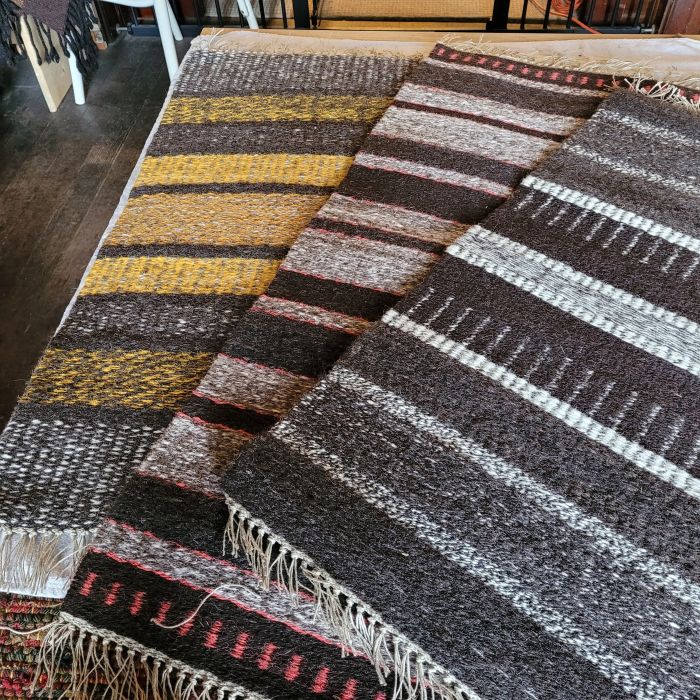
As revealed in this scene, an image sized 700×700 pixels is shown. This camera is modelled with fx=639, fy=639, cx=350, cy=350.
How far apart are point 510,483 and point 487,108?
88 centimetres

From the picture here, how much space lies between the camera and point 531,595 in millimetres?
641

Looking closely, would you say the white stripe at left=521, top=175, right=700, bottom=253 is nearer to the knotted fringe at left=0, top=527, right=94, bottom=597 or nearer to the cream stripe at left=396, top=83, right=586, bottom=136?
the cream stripe at left=396, top=83, right=586, bottom=136

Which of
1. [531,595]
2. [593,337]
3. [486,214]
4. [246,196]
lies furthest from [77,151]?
[531,595]

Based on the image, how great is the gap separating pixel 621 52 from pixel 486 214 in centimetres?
74

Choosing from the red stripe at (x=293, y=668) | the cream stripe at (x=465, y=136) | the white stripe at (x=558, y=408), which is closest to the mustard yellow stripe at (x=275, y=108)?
the cream stripe at (x=465, y=136)

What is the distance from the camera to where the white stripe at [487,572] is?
0.61 metres

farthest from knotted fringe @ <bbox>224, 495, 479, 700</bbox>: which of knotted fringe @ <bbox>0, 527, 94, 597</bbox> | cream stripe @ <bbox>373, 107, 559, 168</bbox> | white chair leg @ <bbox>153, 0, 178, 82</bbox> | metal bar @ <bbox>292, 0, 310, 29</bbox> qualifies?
metal bar @ <bbox>292, 0, 310, 29</bbox>

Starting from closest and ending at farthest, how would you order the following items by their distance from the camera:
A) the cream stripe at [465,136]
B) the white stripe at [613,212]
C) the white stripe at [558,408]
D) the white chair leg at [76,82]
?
the white stripe at [558,408]
the white stripe at [613,212]
the cream stripe at [465,136]
the white chair leg at [76,82]

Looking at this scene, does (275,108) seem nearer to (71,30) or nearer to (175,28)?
(71,30)

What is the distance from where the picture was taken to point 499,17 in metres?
2.04

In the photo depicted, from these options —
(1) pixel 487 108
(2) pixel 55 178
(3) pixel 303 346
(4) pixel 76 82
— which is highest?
(1) pixel 487 108

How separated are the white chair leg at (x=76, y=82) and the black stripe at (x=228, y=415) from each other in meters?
1.56

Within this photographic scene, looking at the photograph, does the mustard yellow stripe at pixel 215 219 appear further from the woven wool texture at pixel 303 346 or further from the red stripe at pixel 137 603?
the red stripe at pixel 137 603

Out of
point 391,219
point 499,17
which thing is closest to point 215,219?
point 391,219
